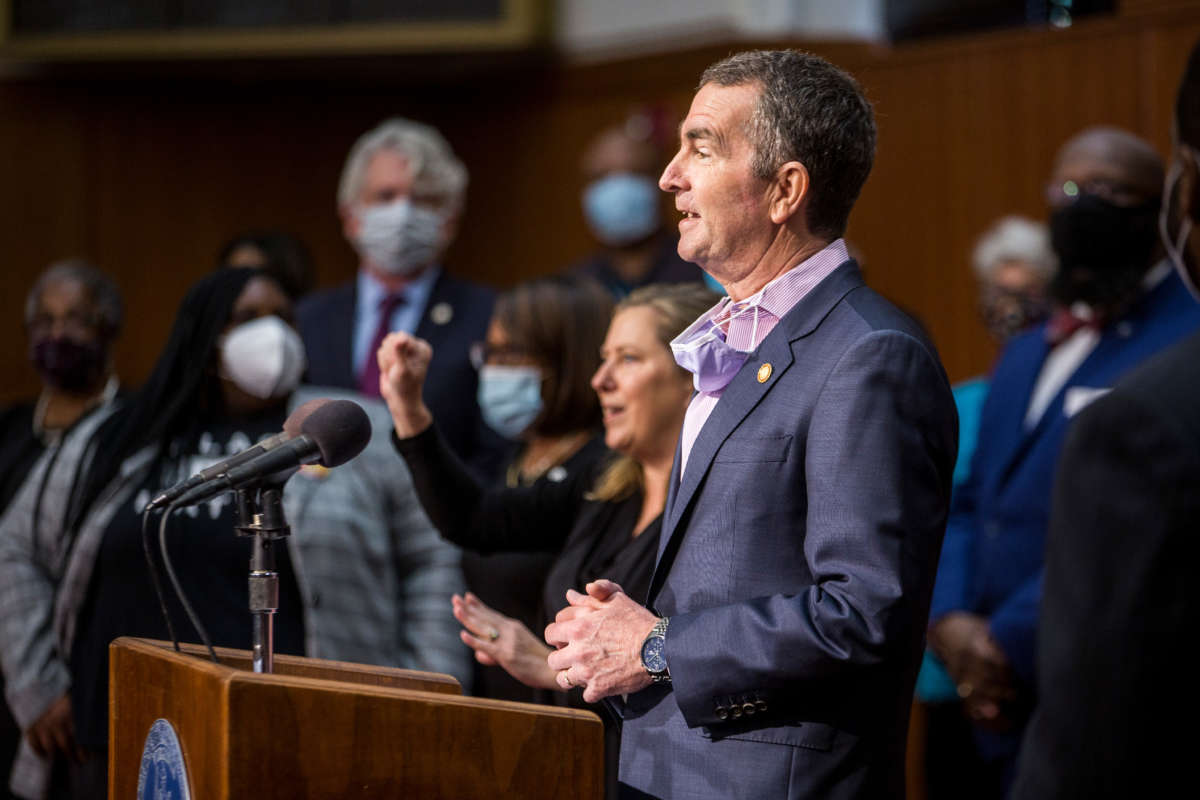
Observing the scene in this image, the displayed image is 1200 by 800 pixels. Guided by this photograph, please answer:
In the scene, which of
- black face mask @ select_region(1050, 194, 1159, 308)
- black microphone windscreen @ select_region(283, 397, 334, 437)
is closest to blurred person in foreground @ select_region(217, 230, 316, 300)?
black face mask @ select_region(1050, 194, 1159, 308)

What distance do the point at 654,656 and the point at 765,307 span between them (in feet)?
1.68

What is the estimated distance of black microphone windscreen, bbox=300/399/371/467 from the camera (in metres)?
1.89

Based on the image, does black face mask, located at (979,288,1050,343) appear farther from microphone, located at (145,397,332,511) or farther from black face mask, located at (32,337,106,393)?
microphone, located at (145,397,332,511)

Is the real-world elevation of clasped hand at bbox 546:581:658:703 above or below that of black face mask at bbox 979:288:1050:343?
below

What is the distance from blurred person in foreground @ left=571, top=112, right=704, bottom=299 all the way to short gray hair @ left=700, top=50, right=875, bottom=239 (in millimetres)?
2596

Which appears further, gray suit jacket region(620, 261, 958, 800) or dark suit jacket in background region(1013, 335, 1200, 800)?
gray suit jacket region(620, 261, 958, 800)

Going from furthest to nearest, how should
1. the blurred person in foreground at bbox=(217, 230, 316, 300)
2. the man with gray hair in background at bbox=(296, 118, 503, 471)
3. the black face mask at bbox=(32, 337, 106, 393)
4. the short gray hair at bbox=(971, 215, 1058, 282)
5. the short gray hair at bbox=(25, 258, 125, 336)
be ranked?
1. the blurred person in foreground at bbox=(217, 230, 316, 300)
2. the short gray hair at bbox=(971, 215, 1058, 282)
3. the man with gray hair in background at bbox=(296, 118, 503, 471)
4. the short gray hair at bbox=(25, 258, 125, 336)
5. the black face mask at bbox=(32, 337, 106, 393)

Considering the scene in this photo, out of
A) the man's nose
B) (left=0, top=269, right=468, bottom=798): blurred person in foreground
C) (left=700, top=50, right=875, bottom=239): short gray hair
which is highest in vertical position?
(left=700, top=50, right=875, bottom=239): short gray hair

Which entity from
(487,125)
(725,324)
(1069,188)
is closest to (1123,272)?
(1069,188)

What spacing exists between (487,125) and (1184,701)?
18.5 feet

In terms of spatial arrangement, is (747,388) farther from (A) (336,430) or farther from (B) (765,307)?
(A) (336,430)

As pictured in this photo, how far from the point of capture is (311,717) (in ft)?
5.45

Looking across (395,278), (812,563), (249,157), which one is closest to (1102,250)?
(395,278)

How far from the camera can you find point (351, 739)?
1684 millimetres
